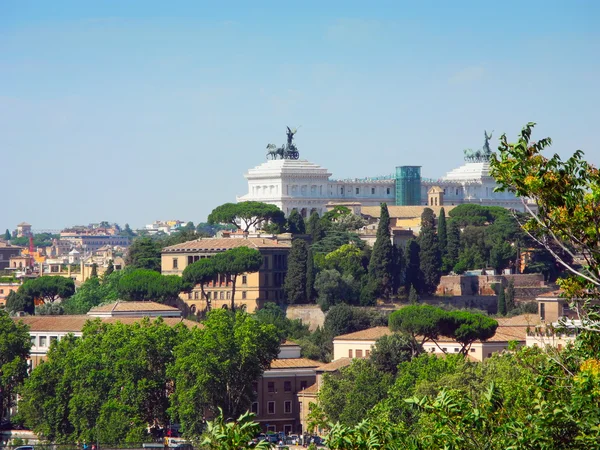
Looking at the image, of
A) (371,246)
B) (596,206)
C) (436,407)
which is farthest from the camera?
(371,246)

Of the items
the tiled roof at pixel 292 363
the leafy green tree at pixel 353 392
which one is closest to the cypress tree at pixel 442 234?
the tiled roof at pixel 292 363

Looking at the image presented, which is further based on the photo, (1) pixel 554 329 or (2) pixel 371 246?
(2) pixel 371 246

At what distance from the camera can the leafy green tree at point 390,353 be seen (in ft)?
219

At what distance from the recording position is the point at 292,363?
233ft

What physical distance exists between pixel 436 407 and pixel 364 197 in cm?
11818

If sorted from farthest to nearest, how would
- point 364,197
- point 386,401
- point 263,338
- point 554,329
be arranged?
point 364,197, point 263,338, point 386,401, point 554,329

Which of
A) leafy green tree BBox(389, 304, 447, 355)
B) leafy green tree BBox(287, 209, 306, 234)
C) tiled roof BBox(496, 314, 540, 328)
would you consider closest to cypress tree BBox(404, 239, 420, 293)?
tiled roof BBox(496, 314, 540, 328)

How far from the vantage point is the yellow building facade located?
95812mm

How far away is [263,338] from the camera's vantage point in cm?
6456

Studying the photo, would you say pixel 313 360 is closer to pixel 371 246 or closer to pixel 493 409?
pixel 371 246

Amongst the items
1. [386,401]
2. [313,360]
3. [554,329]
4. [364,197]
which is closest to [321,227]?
[313,360]

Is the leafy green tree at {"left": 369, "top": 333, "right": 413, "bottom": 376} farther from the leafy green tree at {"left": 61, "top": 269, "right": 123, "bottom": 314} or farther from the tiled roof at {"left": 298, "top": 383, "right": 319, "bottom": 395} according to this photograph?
the leafy green tree at {"left": 61, "top": 269, "right": 123, "bottom": 314}

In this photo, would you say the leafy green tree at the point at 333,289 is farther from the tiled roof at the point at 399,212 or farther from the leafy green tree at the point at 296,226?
the tiled roof at the point at 399,212

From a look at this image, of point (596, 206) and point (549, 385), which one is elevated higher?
point (596, 206)
